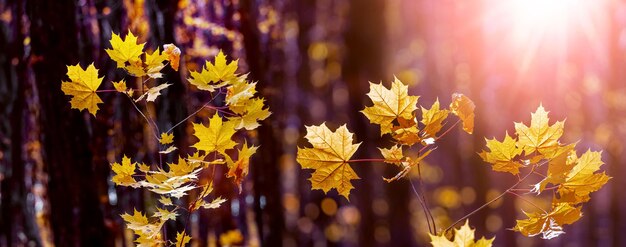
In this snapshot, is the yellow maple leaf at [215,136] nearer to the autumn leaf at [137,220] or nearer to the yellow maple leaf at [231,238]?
the autumn leaf at [137,220]

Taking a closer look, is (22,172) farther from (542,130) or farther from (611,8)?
Result: (611,8)

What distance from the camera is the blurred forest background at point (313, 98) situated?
2.19 metres

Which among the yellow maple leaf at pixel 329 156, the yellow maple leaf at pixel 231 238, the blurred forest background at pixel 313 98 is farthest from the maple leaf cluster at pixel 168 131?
the yellow maple leaf at pixel 231 238

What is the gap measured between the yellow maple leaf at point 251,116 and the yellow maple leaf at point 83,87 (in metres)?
0.26

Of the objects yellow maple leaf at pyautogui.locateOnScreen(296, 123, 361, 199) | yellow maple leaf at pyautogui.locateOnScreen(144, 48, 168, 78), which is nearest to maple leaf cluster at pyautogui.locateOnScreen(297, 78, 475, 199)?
yellow maple leaf at pyautogui.locateOnScreen(296, 123, 361, 199)

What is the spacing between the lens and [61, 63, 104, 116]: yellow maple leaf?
44.9 inches

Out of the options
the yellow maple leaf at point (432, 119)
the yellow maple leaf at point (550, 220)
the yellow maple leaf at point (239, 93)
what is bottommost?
the yellow maple leaf at point (550, 220)

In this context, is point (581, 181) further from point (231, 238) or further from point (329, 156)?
point (231, 238)

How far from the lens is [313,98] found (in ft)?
10.7

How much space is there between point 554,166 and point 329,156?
37 centimetres

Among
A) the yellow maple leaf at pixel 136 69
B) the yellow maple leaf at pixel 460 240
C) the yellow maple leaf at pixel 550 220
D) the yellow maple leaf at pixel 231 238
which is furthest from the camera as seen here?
the yellow maple leaf at pixel 231 238

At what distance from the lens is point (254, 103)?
1175mm

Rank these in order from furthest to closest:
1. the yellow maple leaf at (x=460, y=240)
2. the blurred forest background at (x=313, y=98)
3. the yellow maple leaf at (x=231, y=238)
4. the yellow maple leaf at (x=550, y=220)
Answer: the yellow maple leaf at (x=231, y=238), the blurred forest background at (x=313, y=98), the yellow maple leaf at (x=550, y=220), the yellow maple leaf at (x=460, y=240)

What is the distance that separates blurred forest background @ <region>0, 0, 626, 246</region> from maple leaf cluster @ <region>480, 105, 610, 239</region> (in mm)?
1374
